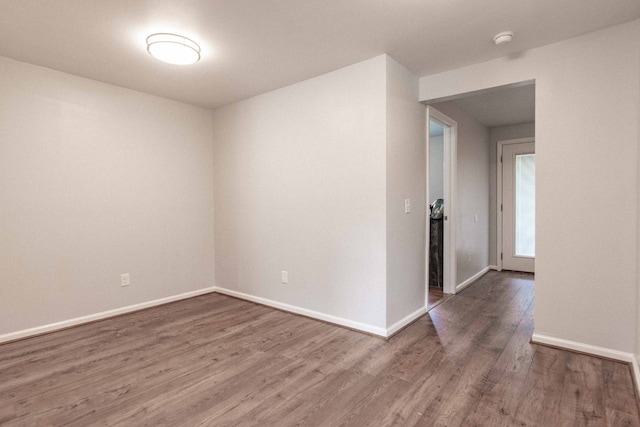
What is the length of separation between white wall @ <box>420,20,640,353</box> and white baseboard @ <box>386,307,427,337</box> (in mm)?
1001

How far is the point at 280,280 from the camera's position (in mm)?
3680

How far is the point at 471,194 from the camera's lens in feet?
15.8

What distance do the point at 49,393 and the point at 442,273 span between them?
13.4ft

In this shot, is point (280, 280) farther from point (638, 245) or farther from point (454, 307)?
point (638, 245)

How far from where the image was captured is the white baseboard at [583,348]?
92.0 inches

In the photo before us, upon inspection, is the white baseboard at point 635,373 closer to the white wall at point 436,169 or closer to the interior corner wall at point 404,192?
the interior corner wall at point 404,192

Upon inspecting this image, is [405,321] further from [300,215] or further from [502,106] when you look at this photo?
[502,106]

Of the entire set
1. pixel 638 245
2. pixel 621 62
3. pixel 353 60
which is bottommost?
pixel 638 245

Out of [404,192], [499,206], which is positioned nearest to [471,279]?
[499,206]

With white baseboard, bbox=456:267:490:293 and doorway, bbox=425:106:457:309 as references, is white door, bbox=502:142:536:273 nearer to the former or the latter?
white baseboard, bbox=456:267:490:293

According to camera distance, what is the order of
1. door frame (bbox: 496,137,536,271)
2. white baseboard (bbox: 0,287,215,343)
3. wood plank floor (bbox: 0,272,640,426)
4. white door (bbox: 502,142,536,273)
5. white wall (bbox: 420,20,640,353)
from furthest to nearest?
door frame (bbox: 496,137,536,271), white door (bbox: 502,142,536,273), white baseboard (bbox: 0,287,215,343), white wall (bbox: 420,20,640,353), wood plank floor (bbox: 0,272,640,426)

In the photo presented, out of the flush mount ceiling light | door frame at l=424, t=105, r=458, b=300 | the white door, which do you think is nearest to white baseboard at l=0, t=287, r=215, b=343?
the flush mount ceiling light

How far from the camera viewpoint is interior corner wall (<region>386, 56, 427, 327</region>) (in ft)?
9.45

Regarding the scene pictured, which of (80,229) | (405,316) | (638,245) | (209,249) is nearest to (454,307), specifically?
(405,316)
